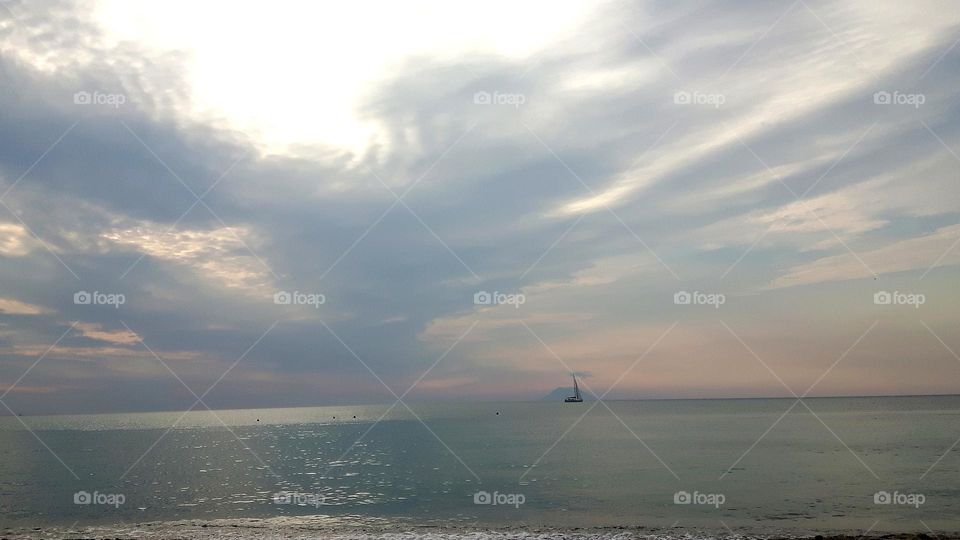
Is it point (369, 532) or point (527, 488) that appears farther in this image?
point (527, 488)

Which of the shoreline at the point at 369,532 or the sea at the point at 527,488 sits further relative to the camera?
the sea at the point at 527,488

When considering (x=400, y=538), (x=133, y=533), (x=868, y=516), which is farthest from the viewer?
(x=868, y=516)

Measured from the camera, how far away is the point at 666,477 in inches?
1999

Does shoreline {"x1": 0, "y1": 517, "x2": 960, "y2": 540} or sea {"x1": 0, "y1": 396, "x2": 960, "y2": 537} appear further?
sea {"x1": 0, "y1": 396, "x2": 960, "y2": 537}

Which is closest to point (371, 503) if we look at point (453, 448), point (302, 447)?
point (453, 448)

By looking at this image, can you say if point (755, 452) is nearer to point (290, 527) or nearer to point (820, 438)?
point (820, 438)

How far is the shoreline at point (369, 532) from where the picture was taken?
2886 centimetres

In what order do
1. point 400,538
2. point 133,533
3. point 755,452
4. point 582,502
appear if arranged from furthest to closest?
point 755,452, point 582,502, point 133,533, point 400,538

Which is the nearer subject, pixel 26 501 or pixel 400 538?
pixel 400 538

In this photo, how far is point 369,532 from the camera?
32.0 metres

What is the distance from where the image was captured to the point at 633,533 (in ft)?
98.1

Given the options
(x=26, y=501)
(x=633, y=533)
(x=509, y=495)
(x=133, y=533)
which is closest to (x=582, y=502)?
(x=509, y=495)

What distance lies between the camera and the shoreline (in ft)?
94.7

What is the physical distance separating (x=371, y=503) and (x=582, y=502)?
14.2 metres
